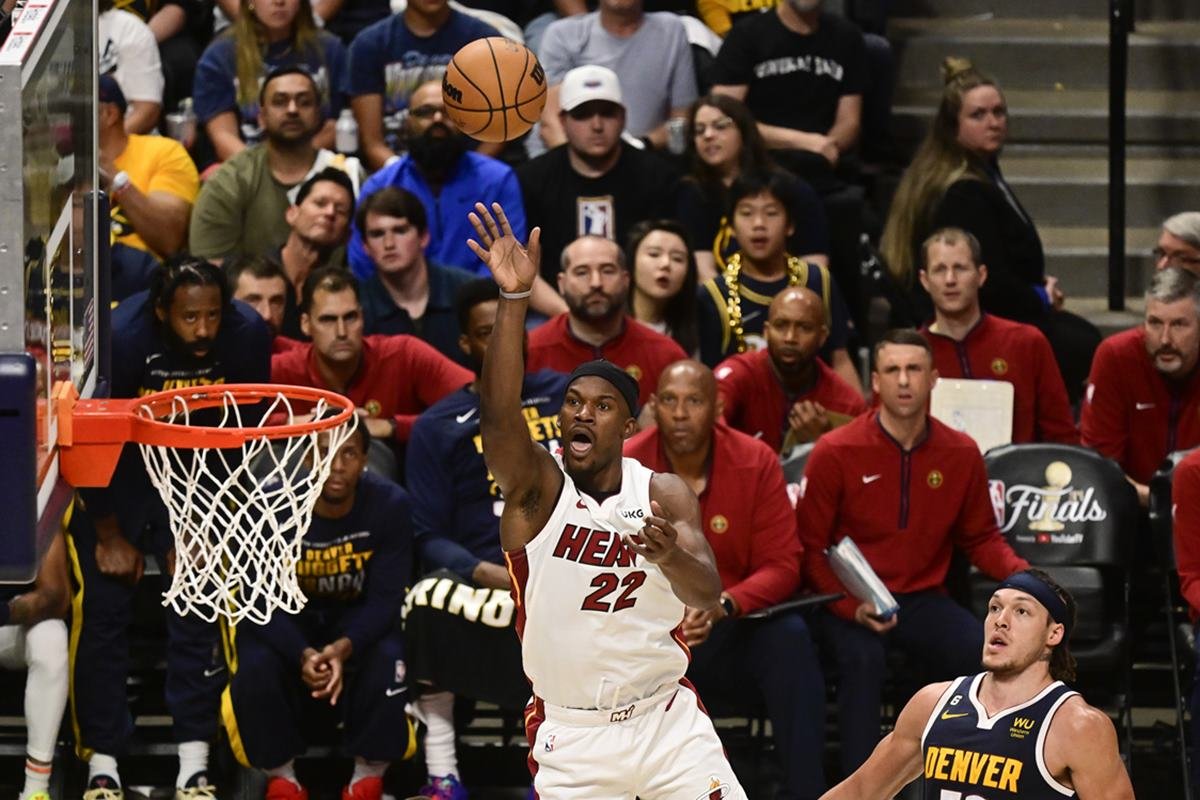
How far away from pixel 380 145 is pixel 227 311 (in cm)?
246

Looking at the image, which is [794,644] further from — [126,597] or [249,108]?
[249,108]

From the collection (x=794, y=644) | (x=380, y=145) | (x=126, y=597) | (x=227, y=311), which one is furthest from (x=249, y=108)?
(x=794, y=644)

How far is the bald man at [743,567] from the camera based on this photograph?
279 inches

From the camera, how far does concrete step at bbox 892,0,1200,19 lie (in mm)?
11422

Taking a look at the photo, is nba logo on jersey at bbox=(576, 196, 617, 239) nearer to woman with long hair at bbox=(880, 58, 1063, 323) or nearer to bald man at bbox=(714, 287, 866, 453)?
bald man at bbox=(714, 287, 866, 453)

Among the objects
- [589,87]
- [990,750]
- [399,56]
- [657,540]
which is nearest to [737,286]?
[589,87]

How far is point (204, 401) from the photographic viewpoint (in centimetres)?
634

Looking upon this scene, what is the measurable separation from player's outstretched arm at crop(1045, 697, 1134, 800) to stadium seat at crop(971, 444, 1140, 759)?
199 centimetres

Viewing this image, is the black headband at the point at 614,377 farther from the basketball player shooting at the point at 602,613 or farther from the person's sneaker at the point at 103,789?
the person's sneaker at the point at 103,789

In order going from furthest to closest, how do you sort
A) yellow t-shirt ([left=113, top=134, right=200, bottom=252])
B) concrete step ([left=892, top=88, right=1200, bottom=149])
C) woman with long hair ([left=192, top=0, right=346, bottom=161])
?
concrete step ([left=892, top=88, right=1200, bottom=149]), woman with long hair ([left=192, top=0, right=346, bottom=161]), yellow t-shirt ([left=113, top=134, right=200, bottom=252])

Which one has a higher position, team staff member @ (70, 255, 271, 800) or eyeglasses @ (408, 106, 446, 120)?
eyeglasses @ (408, 106, 446, 120)

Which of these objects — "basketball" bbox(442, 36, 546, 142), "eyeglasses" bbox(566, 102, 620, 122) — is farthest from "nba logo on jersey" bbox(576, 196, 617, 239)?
"basketball" bbox(442, 36, 546, 142)

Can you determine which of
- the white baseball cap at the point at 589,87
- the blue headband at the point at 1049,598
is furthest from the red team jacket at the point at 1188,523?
the white baseball cap at the point at 589,87

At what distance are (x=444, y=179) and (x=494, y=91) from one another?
8.93ft
